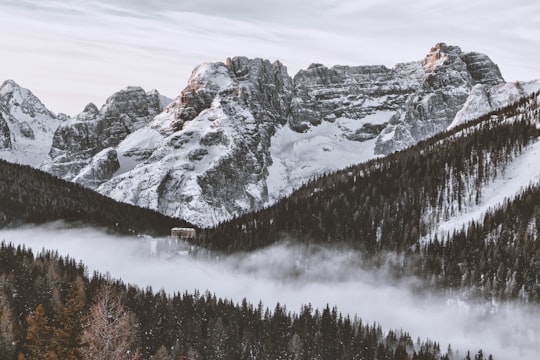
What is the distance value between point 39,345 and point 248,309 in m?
92.6

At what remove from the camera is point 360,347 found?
159875mm

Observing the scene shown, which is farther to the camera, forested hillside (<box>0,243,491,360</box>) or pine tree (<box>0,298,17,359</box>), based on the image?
forested hillside (<box>0,243,491,360</box>)

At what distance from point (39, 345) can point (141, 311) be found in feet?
244

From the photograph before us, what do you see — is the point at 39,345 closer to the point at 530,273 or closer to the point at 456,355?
the point at 456,355

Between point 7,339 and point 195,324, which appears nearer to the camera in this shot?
point 7,339

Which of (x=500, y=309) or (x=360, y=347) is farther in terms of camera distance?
(x=500, y=309)

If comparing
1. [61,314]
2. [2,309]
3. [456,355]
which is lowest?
[456,355]

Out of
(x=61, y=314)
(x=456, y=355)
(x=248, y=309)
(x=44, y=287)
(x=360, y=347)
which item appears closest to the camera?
(x=61, y=314)

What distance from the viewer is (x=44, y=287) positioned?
491 feet

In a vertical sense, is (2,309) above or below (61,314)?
below

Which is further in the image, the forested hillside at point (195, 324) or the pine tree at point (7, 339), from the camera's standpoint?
the forested hillside at point (195, 324)

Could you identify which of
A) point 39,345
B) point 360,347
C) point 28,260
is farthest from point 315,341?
point 39,345

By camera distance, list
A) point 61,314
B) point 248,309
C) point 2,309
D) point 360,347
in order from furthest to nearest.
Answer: point 248,309 < point 360,347 < point 2,309 < point 61,314

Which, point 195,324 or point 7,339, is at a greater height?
point 7,339
